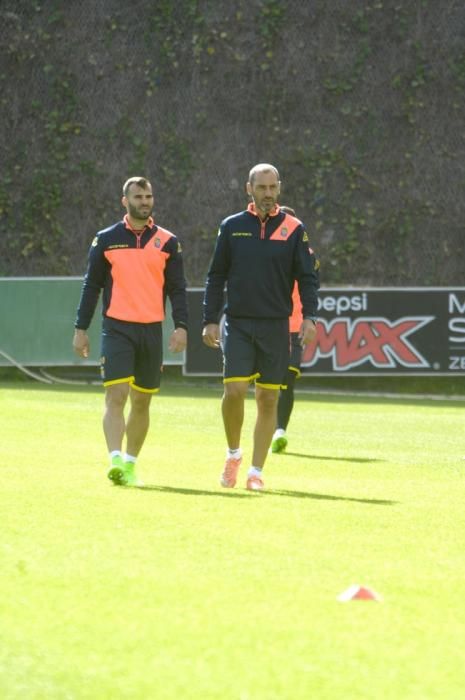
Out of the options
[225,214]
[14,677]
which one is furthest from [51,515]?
[225,214]

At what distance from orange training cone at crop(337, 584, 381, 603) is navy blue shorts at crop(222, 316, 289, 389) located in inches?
171

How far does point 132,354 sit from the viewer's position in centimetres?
1083

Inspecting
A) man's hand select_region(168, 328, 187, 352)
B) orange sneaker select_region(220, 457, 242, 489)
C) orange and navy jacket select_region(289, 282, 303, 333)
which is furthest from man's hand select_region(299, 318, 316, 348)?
orange and navy jacket select_region(289, 282, 303, 333)

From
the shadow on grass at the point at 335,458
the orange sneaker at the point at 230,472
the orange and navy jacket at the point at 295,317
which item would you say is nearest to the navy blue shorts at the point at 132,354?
the orange sneaker at the point at 230,472

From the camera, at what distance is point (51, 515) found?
900 centimetres

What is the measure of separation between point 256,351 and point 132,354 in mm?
804

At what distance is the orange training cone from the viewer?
21.0ft

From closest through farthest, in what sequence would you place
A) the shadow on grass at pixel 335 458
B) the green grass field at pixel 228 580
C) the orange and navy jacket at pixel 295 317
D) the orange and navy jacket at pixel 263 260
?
the green grass field at pixel 228 580 → the orange and navy jacket at pixel 263 260 → the shadow on grass at pixel 335 458 → the orange and navy jacket at pixel 295 317

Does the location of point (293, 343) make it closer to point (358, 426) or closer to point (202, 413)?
point (358, 426)

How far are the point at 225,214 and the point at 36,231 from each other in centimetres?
309

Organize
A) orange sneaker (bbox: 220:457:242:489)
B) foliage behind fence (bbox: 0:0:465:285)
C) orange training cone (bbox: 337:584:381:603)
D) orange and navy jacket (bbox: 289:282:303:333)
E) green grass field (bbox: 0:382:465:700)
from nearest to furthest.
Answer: green grass field (bbox: 0:382:465:700)
orange training cone (bbox: 337:584:381:603)
orange sneaker (bbox: 220:457:242:489)
orange and navy jacket (bbox: 289:282:303:333)
foliage behind fence (bbox: 0:0:465:285)

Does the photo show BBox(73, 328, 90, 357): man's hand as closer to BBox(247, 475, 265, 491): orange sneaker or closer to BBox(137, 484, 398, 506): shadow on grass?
BBox(137, 484, 398, 506): shadow on grass

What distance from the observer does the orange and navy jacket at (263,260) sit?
10.7 m

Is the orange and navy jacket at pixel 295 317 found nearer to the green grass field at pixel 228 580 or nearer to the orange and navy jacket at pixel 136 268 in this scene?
the green grass field at pixel 228 580
